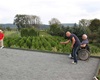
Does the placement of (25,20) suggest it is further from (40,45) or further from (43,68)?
(43,68)

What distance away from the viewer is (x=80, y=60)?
1050 cm

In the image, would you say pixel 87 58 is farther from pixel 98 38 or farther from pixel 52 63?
pixel 98 38

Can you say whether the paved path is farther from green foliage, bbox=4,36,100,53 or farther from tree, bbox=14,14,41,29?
tree, bbox=14,14,41,29

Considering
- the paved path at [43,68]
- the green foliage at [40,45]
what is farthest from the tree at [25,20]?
the paved path at [43,68]

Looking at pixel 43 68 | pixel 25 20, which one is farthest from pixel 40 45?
pixel 25 20

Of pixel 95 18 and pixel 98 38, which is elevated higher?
pixel 95 18

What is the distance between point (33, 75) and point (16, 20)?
77062 mm

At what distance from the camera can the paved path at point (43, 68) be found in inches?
310

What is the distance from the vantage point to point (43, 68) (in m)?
9.09

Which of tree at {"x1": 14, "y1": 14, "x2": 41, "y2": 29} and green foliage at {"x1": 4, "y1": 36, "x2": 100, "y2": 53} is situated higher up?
tree at {"x1": 14, "y1": 14, "x2": 41, "y2": 29}

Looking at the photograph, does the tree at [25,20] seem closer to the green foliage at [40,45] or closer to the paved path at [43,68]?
the green foliage at [40,45]

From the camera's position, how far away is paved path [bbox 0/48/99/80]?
7.88m

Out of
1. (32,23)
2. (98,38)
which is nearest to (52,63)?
(98,38)

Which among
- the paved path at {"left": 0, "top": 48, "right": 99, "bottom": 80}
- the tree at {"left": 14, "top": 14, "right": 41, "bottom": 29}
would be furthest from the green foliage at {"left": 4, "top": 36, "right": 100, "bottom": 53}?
the tree at {"left": 14, "top": 14, "right": 41, "bottom": 29}
